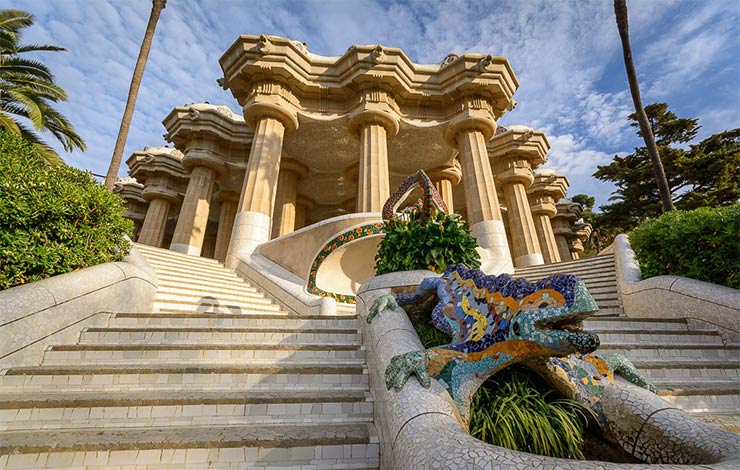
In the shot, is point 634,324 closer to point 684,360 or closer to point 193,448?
point 684,360

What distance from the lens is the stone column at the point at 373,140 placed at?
1195 cm

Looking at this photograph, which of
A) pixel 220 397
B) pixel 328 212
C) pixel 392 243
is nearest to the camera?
pixel 220 397

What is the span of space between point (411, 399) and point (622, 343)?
3.62 m

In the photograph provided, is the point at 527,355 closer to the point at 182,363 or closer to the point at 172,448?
the point at 172,448

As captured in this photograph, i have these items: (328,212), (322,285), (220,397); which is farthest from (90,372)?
(328,212)

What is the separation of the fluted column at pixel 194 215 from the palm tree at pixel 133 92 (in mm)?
4882

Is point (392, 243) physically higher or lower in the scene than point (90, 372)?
higher

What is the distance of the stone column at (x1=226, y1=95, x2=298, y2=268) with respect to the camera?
34.7ft

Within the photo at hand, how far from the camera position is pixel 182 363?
317 centimetres

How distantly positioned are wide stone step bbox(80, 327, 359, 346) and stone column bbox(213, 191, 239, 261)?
49.6 feet

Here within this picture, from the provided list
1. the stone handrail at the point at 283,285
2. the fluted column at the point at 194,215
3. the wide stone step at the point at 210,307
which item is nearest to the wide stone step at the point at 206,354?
the wide stone step at the point at 210,307

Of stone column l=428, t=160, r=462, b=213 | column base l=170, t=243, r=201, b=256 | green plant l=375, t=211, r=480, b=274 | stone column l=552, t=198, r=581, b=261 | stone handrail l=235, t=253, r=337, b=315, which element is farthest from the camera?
stone column l=552, t=198, r=581, b=261

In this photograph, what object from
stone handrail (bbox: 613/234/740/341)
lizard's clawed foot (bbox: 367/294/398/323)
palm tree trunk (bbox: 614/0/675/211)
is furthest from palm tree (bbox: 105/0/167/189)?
palm tree trunk (bbox: 614/0/675/211)

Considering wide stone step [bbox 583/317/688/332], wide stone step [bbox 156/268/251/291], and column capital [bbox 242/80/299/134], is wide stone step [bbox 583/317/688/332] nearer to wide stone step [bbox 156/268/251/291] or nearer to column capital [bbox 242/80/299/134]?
wide stone step [bbox 156/268/251/291]
